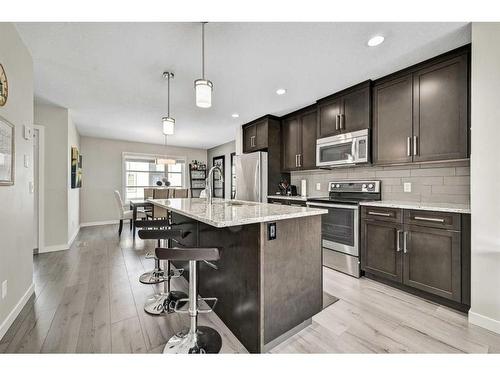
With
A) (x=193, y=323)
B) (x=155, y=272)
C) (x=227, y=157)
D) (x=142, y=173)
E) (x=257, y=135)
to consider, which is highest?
(x=257, y=135)

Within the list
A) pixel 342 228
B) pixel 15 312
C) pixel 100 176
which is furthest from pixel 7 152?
pixel 100 176

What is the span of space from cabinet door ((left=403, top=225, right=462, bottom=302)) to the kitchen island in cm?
109

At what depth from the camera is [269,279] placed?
1.41 m

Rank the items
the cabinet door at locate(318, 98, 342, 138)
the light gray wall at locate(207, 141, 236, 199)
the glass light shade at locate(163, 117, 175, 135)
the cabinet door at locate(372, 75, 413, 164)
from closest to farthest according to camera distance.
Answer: the cabinet door at locate(372, 75, 413, 164), the glass light shade at locate(163, 117, 175, 135), the cabinet door at locate(318, 98, 342, 138), the light gray wall at locate(207, 141, 236, 199)

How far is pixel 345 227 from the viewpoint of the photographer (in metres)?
2.68

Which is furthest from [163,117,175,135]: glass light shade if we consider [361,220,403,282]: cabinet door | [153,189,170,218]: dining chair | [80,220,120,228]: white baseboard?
[80,220,120,228]: white baseboard

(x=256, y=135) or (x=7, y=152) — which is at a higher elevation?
(x=256, y=135)

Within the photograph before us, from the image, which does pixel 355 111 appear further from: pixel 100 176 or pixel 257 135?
pixel 100 176

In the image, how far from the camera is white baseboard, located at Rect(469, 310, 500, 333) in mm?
1623

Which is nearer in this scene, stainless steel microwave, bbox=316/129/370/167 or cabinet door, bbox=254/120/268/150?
stainless steel microwave, bbox=316/129/370/167

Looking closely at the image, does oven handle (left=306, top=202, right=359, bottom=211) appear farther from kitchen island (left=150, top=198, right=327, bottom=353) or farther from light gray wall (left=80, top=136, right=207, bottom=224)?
light gray wall (left=80, top=136, right=207, bottom=224)

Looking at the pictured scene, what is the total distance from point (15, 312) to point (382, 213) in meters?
3.50

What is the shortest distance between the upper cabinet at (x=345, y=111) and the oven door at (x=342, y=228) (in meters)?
1.08

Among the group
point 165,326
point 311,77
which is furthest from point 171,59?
point 165,326
